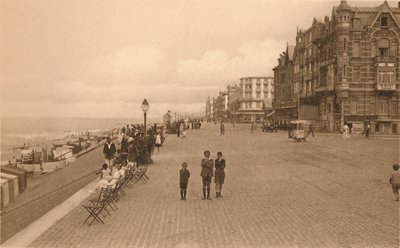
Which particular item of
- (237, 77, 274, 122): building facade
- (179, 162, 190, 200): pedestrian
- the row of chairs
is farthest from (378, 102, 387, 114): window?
(237, 77, 274, 122): building facade

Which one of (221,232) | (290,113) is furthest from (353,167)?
(290,113)

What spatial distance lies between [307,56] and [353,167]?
49429 millimetres

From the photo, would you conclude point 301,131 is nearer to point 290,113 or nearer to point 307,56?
point 307,56

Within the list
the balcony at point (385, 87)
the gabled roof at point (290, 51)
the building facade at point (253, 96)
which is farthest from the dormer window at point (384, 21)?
the building facade at point (253, 96)

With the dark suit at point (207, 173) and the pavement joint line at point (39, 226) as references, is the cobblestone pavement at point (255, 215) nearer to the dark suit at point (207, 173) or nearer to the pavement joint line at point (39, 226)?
the pavement joint line at point (39, 226)

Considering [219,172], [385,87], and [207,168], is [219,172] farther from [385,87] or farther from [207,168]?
[385,87]

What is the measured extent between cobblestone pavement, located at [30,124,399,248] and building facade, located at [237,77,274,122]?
11078 cm

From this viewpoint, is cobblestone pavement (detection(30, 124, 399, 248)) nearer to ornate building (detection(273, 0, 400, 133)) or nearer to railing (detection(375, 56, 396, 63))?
ornate building (detection(273, 0, 400, 133))

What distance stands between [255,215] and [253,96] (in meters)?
122

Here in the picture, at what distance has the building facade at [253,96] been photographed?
13075 cm

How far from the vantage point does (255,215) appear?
1159cm

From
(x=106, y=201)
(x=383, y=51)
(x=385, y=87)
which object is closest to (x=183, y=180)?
(x=106, y=201)

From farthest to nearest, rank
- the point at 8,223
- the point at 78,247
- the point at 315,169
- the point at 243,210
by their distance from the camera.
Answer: the point at 315,169 → the point at 8,223 → the point at 243,210 → the point at 78,247

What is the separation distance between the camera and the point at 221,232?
986 centimetres
